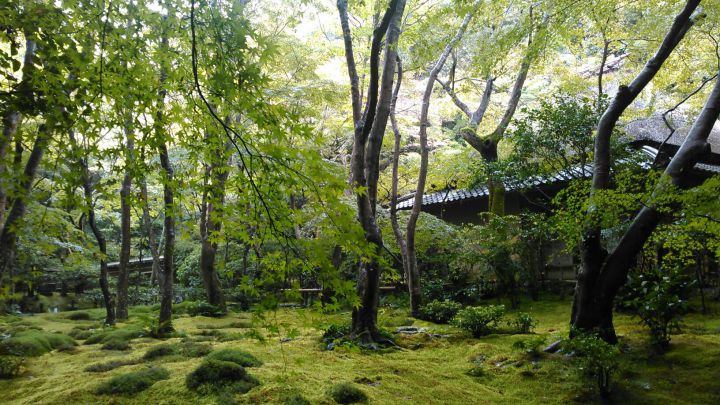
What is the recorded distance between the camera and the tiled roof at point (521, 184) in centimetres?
1161

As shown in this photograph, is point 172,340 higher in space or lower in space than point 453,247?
lower

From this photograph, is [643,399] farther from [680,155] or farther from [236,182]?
[236,182]

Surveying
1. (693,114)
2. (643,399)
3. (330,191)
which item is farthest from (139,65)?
(693,114)

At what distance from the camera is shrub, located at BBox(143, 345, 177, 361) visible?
7.05 metres

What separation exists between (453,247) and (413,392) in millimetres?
8787

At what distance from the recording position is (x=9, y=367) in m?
6.24

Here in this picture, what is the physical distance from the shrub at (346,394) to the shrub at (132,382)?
7.21 feet

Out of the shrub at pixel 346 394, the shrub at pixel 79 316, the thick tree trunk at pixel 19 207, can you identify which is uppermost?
the thick tree trunk at pixel 19 207

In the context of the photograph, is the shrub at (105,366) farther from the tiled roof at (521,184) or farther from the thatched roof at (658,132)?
the thatched roof at (658,132)

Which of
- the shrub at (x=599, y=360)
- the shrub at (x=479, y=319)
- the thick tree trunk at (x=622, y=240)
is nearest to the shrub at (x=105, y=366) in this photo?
the shrub at (x=479, y=319)

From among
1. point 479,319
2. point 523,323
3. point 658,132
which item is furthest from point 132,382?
point 658,132

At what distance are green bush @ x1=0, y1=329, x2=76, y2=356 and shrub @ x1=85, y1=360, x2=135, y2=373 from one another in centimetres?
148

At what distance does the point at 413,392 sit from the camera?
5.77 meters

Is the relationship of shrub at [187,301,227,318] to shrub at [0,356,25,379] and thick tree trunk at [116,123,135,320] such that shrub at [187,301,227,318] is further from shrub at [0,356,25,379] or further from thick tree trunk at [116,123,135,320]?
shrub at [0,356,25,379]
